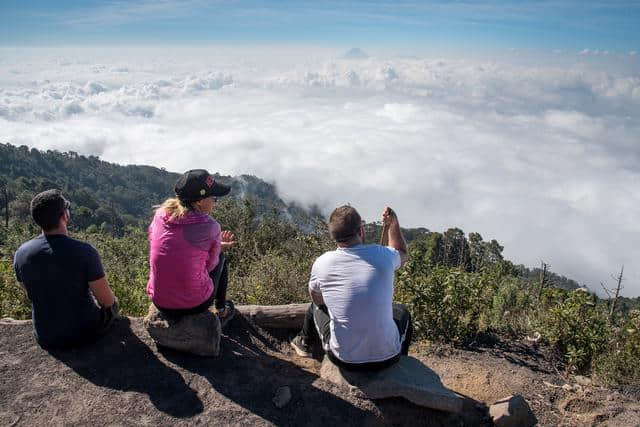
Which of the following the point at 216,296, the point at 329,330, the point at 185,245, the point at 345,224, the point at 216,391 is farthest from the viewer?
the point at 216,296

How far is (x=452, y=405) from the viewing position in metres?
3.46

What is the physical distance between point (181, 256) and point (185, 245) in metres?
0.11

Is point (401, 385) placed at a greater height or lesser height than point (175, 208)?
lesser

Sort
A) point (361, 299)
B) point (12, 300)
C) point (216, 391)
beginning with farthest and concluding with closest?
1. point (12, 300)
2. point (216, 391)
3. point (361, 299)

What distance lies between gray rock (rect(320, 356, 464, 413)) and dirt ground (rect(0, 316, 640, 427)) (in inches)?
3.5

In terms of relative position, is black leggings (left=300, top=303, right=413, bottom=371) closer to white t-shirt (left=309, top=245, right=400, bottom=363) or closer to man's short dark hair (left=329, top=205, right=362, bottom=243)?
white t-shirt (left=309, top=245, right=400, bottom=363)

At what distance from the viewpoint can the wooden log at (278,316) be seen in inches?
200

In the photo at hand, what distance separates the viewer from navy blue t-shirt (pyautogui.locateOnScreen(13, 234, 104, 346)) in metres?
3.56

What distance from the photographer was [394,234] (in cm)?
400

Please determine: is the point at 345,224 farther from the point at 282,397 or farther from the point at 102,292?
the point at 102,292

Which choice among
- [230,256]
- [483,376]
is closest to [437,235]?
[230,256]

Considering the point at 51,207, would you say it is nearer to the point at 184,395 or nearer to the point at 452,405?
the point at 184,395

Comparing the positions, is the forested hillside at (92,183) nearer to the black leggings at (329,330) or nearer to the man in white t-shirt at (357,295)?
the black leggings at (329,330)

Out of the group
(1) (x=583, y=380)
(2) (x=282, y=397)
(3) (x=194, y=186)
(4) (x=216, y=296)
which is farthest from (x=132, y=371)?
(1) (x=583, y=380)
